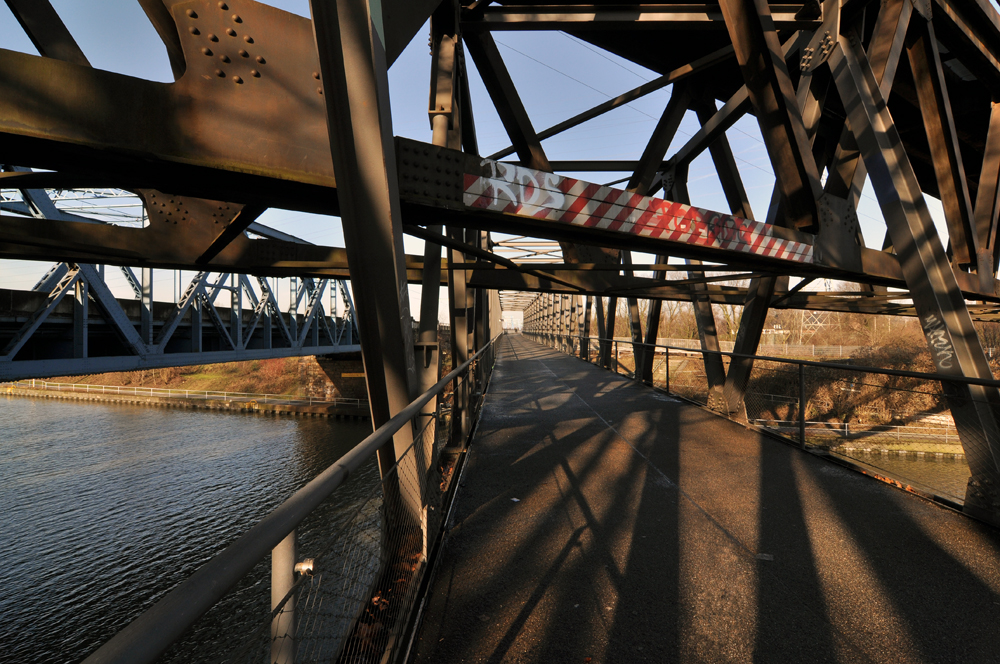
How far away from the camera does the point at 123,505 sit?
59.8 feet

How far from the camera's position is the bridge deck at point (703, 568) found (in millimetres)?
2293

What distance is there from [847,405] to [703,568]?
7.39 meters

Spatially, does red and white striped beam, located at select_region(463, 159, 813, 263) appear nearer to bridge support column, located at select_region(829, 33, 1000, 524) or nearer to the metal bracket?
the metal bracket

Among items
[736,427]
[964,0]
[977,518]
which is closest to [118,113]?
[977,518]

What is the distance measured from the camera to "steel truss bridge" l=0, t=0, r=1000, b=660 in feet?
7.93

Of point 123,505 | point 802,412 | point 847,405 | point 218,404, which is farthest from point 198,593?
point 218,404

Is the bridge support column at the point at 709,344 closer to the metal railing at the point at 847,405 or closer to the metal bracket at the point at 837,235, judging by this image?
the metal railing at the point at 847,405

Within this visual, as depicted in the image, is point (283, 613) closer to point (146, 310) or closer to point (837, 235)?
point (837, 235)

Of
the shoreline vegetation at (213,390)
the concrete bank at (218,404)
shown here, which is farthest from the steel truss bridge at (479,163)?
the shoreline vegetation at (213,390)

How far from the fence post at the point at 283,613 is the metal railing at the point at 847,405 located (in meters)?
5.03

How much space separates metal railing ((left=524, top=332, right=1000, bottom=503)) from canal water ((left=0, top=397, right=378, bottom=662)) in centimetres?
529

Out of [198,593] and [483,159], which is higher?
[483,159]

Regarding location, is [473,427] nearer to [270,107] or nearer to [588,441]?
[588,441]

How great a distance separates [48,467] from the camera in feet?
73.4
